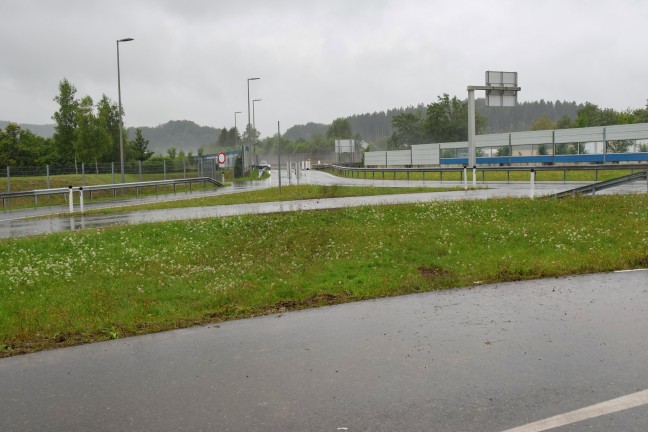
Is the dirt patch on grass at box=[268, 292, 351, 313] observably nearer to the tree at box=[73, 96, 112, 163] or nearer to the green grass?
the green grass

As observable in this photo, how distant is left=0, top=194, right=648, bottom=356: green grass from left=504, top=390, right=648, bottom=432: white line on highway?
4.21 metres

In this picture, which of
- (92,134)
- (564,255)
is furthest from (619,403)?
(92,134)

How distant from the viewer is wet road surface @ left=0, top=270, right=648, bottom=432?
14.1 ft

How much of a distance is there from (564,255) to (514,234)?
1780 millimetres

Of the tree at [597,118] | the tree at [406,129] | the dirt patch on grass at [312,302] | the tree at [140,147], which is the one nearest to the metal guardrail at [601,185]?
→ the dirt patch on grass at [312,302]

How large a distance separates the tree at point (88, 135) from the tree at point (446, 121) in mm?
82716

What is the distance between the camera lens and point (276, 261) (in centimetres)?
1070

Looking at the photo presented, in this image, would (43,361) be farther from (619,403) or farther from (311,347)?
(619,403)

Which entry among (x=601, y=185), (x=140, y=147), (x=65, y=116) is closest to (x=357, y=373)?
(x=601, y=185)

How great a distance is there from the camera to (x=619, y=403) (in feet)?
14.5

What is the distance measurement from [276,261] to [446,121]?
116 m

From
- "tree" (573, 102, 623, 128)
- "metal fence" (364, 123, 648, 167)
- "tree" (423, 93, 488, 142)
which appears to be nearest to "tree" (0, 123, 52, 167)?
"metal fence" (364, 123, 648, 167)

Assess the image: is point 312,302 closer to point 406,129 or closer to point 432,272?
point 432,272

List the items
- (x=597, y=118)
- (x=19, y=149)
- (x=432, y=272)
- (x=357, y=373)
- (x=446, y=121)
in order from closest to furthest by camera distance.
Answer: (x=357, y=373)
(x=432, y=272)
(x=19, y=149)
(x=597, y=118)
(x=446, y=121)
